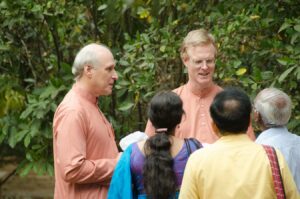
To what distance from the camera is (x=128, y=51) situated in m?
6.28

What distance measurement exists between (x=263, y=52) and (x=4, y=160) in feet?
13.7

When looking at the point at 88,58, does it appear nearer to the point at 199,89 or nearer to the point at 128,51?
the point at 199,89

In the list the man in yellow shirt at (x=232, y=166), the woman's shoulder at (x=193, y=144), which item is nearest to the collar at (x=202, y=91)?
the woman's shoulder at (x=193, y=144)

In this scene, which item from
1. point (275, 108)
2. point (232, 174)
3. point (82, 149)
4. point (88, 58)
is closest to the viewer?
point (232, 174)

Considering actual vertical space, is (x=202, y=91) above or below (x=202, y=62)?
below

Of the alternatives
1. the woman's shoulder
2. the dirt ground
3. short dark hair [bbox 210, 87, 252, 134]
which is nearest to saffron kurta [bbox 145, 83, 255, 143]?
the woman's shoulder

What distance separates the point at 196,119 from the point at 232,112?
1262mm

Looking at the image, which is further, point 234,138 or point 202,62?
point 202,62

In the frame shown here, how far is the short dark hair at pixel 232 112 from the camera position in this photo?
11.7ft

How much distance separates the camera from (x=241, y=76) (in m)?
5.73

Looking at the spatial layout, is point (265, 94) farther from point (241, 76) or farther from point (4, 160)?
point (4, 160)

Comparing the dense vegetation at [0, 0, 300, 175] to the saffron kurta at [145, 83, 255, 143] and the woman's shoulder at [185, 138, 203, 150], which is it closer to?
the saffron kurta at [145, 83, 255, 143]

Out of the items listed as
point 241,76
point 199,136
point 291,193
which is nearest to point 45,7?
point 241,76

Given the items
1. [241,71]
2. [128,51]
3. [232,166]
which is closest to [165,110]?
[232,166]
